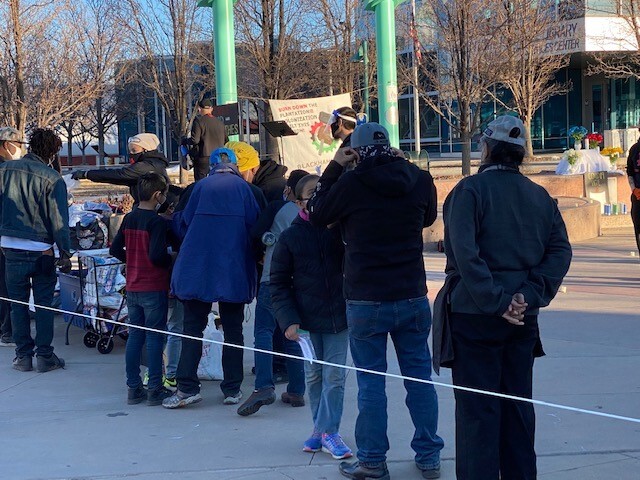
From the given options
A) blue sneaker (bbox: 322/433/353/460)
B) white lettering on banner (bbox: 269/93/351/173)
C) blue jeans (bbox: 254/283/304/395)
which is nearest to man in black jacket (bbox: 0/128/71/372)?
blue jeans (bbox: 254/283/304/395)

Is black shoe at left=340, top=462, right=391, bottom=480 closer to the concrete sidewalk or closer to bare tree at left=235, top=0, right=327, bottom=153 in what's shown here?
the concrete sidewalk

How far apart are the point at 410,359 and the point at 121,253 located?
112 inches

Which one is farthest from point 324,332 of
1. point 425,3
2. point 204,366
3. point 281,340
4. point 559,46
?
point 559,46

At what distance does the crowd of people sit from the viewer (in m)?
4.23

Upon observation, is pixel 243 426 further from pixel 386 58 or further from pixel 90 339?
pixel 386 58

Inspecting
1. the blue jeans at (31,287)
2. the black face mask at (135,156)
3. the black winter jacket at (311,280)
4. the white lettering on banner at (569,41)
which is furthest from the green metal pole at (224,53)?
the white lettering on banner at (569,41)

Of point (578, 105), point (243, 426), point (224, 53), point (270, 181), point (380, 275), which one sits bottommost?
point (243, 426)

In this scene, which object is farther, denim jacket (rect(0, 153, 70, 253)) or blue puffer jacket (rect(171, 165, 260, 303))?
denim jacket (rect(0, 153, 70, 253))

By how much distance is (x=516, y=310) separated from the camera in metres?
4.11

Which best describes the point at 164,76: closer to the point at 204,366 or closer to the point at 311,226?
the point at 204,366

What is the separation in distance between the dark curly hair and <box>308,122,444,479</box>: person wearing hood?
3640 mm

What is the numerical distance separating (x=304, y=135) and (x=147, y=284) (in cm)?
969

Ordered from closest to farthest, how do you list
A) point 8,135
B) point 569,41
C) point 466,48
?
point 8,135 < point 466,48 < point 569,41

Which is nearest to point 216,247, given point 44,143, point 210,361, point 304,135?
point 210,361
